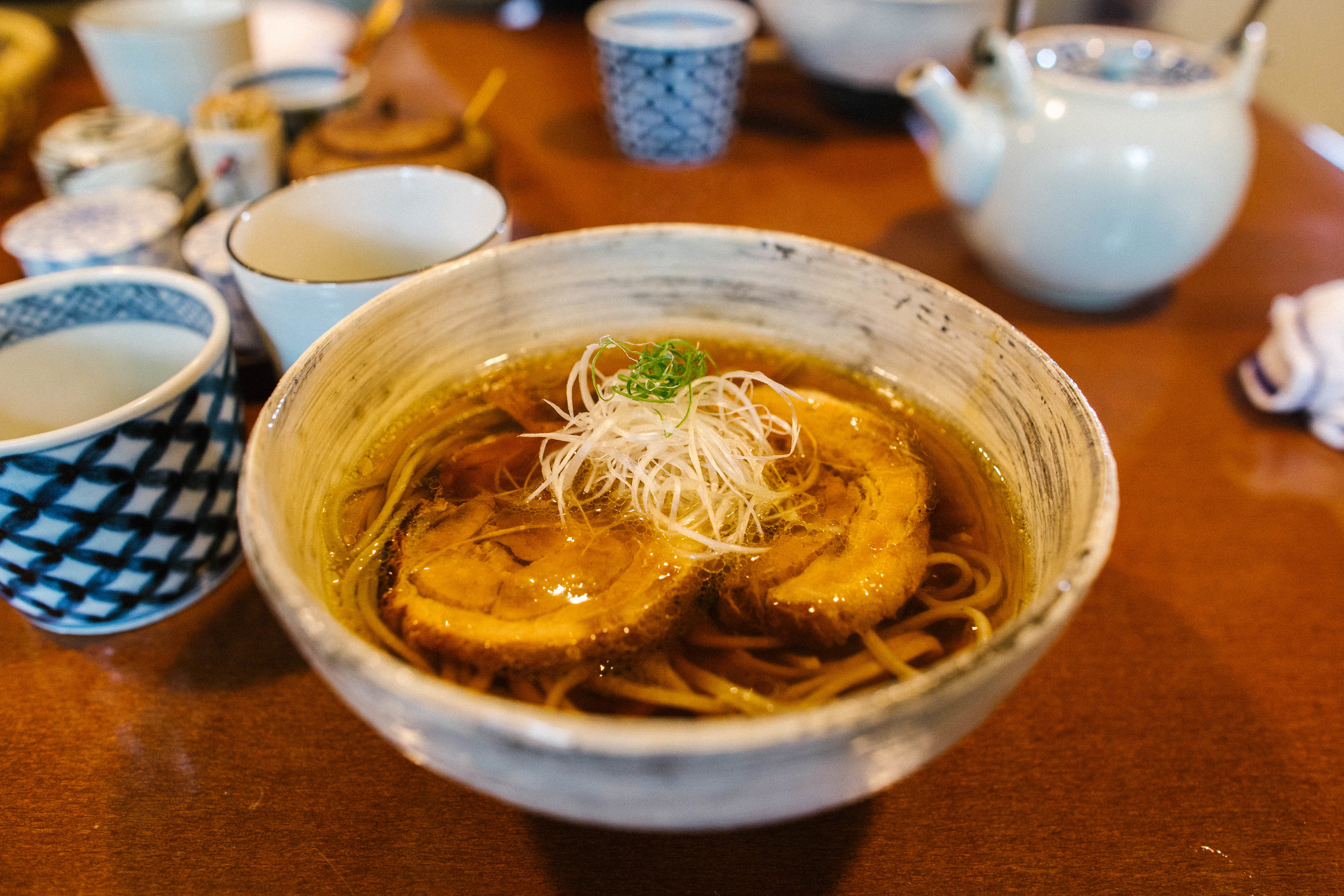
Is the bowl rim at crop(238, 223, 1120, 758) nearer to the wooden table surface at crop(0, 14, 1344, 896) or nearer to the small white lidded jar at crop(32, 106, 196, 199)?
the wooden table surface at crop(0, 14, 1344, 896)

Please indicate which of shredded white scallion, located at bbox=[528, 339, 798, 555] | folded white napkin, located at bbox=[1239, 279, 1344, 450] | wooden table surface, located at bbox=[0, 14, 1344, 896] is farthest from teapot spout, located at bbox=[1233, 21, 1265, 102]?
shredded white scallion, located at bbox=[528, 339, 798, 555]

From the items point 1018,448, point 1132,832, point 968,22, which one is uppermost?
point 968,22

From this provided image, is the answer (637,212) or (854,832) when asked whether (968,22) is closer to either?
(637,212)

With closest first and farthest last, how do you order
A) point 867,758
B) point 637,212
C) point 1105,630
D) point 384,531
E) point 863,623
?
point 867,758 < point 863,623 < point 384,531 < point 1105,630 < point 637,212

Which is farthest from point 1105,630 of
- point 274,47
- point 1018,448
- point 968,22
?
point 274,47

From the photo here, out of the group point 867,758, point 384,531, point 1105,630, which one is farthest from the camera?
point 1105,630

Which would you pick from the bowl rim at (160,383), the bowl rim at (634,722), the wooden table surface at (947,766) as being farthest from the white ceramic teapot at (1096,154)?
the bowl rim at (160,383)

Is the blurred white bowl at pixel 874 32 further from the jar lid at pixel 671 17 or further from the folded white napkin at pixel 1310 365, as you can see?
the folded white napkin at pixel 1310 365
